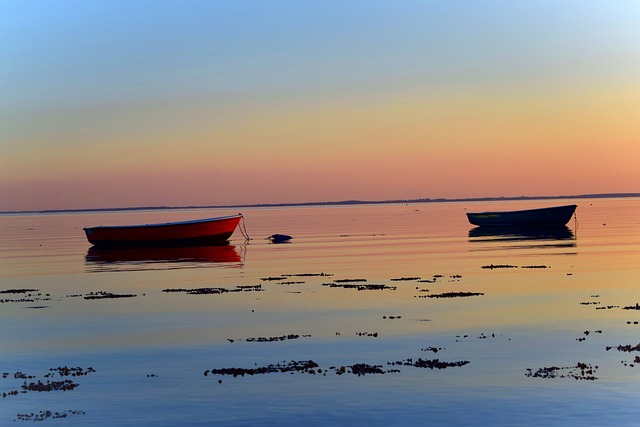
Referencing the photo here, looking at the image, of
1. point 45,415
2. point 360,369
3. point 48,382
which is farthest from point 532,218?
point 45,415

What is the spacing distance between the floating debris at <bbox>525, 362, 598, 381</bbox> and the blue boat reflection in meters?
37.2

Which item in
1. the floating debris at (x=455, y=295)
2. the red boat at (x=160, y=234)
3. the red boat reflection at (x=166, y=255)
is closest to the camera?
the floating debris at (x=455, y=295)

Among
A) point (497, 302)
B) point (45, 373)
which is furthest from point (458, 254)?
point (45, 373)

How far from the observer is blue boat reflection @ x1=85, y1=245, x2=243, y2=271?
191 ft

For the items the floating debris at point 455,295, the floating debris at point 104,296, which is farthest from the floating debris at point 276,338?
the floating debris at point 104,296

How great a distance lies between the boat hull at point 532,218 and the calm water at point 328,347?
5734 cm

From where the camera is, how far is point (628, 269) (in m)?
46.2

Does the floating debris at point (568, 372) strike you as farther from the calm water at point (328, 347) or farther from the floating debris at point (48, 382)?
the floating debris at point (48, 382)

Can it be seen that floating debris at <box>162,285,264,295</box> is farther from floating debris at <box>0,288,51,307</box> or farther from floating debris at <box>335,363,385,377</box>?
floating debris at <box>335,363,385,377</box>

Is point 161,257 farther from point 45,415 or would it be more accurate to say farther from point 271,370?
point 45,415

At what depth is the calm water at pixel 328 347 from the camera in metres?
17.6

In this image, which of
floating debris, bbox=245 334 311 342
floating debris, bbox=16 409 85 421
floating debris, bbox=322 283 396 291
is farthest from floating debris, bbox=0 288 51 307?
floating debris, bbox=16 409 85 421

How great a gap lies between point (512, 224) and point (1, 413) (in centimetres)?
9754

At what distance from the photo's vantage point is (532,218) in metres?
108
